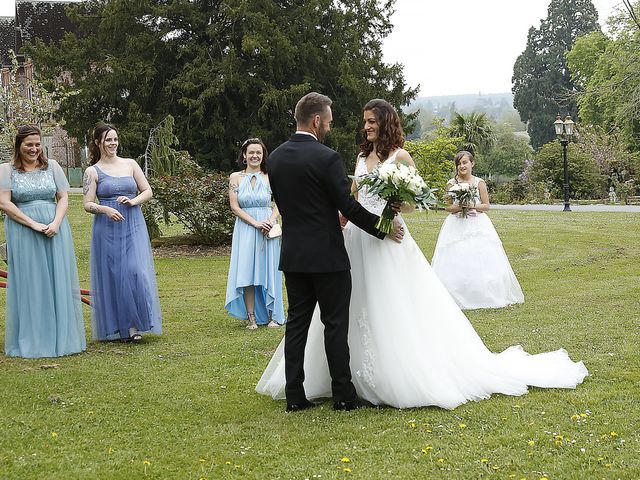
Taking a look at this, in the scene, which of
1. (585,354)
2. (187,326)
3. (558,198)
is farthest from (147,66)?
(585,354)

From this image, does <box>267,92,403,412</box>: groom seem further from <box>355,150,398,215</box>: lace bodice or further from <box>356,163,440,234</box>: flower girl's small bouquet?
<box>355,150,398,215</box>: lace bodice

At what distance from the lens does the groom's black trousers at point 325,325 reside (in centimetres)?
617

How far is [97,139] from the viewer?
9.63 metres

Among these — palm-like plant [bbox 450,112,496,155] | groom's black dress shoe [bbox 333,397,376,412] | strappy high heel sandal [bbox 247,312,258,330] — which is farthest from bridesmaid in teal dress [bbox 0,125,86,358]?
palm-like plant [bbox 450,112,496,155]

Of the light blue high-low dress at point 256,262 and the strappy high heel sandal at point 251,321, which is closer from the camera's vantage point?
the light blue high-low dress at point 256,262

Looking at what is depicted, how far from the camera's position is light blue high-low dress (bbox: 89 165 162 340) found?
9.52 m

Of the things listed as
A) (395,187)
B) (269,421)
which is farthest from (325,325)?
(395,187)

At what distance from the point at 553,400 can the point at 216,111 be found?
32.8 meters

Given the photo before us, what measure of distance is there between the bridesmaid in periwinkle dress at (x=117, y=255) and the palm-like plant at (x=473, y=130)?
183 ft

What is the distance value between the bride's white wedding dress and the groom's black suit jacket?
1.32 feet

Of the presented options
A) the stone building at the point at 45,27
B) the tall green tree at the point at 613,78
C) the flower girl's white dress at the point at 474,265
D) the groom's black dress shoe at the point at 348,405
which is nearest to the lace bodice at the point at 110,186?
the groom's black dress shoe at the point at 348,405

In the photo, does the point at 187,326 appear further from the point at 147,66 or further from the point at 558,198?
the point at 558,198

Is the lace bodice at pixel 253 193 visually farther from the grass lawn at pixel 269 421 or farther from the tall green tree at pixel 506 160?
the tall green tree at pixel 506 160

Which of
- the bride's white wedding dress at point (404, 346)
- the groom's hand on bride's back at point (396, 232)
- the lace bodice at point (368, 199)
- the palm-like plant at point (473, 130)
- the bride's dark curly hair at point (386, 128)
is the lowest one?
the bride's white wedding dress at point (404, 346)
